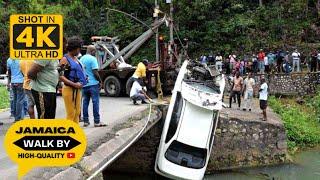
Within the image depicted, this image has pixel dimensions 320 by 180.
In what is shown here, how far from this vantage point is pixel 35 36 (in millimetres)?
3791

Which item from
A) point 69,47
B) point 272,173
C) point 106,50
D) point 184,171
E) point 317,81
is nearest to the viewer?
point 69,47

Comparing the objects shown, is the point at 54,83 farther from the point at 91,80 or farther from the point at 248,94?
the point at 248,94

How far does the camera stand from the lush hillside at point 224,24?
113 feet

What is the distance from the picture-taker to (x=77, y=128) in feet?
12.6

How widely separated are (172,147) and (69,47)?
7.10 m

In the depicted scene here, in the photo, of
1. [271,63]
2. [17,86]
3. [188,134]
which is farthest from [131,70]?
[271,63]

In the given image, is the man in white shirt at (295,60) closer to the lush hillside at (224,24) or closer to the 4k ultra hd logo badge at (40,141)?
the lush hillside at (224,24)

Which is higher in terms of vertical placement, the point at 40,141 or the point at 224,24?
the point at 224,24

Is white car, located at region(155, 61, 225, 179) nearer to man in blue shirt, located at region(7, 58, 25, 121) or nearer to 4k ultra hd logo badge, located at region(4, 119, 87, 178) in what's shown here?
man in blue shirt, located at region(7, 58, 25, 121)

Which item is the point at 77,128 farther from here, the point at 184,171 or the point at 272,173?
the point at 272,173

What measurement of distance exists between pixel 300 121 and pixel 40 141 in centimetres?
1946

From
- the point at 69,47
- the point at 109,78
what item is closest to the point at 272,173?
the point at 109,78

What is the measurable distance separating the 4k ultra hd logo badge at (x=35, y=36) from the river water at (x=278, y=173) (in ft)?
39.5

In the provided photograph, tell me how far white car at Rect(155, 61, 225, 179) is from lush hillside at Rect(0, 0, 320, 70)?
1959cm
